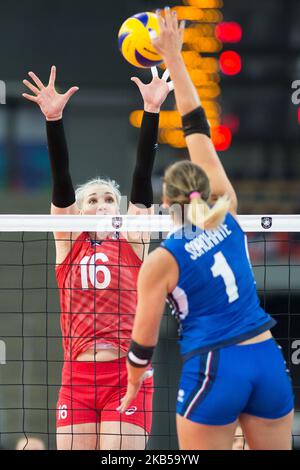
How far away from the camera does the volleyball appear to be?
534 centimetres

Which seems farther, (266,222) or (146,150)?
(266,222)

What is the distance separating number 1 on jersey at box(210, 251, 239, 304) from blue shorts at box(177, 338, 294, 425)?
0.22 metres

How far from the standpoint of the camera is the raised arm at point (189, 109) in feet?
13.8

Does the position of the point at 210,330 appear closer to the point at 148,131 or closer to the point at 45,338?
the point at 148,131

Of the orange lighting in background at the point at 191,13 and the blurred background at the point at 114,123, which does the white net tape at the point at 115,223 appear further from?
the orange lighting in background at the point at 191,13

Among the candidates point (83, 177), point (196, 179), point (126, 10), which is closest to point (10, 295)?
point (83, 177)

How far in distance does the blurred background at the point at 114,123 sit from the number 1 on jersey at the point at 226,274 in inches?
186

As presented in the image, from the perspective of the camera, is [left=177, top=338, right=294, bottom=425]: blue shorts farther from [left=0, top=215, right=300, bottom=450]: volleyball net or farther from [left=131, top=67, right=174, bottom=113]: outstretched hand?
[left=0, top=215, right=300, bottom=450]: volleyball net

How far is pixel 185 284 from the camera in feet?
12.7

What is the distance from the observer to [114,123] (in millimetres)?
8906

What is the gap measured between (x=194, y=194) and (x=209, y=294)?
16.5 inches

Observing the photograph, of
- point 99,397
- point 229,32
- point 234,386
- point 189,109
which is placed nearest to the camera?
point 234,386

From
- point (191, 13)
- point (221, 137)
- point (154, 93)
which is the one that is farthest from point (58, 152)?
point (191, 13)

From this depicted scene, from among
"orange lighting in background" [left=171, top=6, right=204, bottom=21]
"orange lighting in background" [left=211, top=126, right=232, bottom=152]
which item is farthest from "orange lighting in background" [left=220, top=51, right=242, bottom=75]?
"orange lighting in background" [left=211, top=126, right=232, bottom=152]
